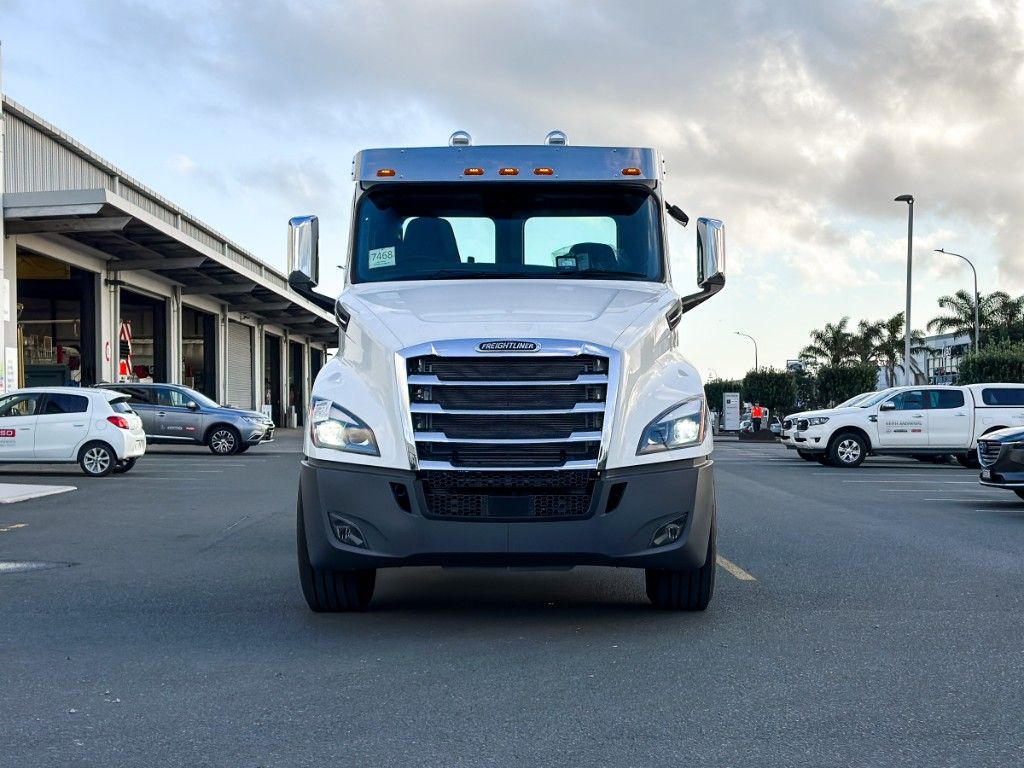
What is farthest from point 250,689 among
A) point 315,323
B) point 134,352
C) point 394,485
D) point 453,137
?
point 315,323

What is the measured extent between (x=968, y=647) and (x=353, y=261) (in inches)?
172

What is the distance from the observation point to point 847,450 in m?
26.5

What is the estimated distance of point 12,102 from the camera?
25.9 meters


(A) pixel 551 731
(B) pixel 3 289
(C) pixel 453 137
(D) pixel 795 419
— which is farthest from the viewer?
(D) pixel 795 419

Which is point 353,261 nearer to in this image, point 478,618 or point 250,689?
point 478,618

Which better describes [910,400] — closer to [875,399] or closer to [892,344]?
[875,399]

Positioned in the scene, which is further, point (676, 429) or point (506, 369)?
point (676, 429)

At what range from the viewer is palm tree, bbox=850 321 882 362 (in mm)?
81562

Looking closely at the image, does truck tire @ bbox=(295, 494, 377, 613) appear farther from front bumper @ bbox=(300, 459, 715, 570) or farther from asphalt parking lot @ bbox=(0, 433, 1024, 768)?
front bumper @ bbox=(300, 459, 715, 570)

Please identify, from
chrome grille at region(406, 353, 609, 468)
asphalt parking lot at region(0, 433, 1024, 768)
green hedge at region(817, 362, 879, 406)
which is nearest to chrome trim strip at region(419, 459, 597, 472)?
chrome grille at region(406, 353, 609, 468)

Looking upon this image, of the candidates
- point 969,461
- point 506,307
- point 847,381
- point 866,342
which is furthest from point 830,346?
point 506,307

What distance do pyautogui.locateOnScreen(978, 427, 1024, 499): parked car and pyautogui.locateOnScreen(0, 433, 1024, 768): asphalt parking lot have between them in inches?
159

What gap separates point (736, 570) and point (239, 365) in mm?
42988

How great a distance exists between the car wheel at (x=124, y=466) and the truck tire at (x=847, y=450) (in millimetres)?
14460
